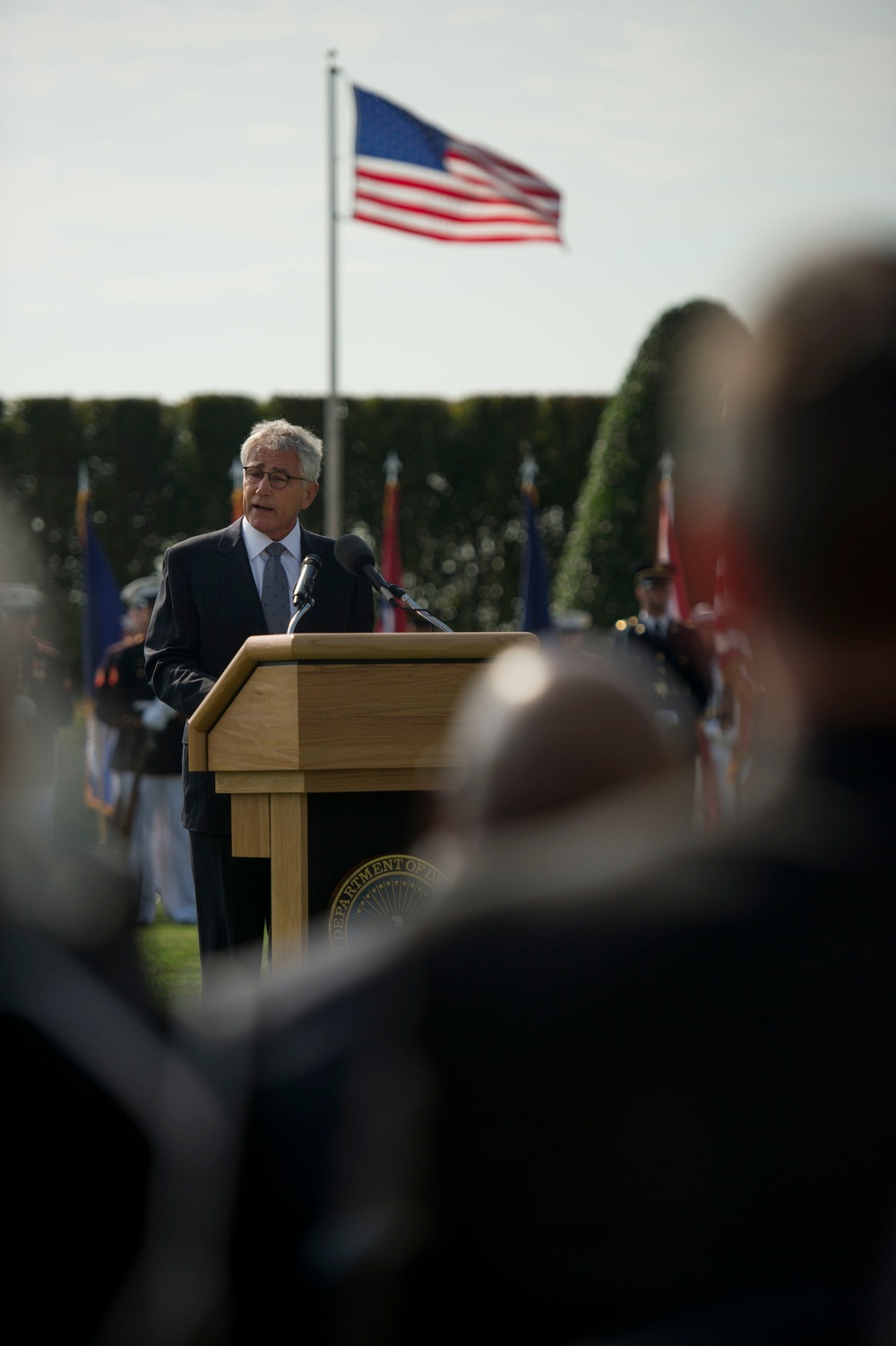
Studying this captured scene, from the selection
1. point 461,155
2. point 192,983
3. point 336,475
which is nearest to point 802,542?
point 192,983

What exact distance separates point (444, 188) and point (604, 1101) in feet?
39.4

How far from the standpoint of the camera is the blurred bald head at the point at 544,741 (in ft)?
3.42

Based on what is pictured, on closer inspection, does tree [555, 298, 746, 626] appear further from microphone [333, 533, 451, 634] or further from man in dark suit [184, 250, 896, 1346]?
man in dark suit [184, 250, 896, 1346]

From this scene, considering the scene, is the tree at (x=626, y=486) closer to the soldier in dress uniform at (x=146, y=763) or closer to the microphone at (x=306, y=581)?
the soldier in dress uniform at (x=146, y=763)

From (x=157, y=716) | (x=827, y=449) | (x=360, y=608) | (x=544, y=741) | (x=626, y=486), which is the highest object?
(x=827, y=449)

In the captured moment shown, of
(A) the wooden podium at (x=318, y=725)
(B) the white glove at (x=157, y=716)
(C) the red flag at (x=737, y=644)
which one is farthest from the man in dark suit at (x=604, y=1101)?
(B) the white glove at (x=157, y=716)

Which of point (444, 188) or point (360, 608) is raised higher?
point (444, 188)

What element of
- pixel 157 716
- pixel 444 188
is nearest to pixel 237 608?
pixel 157 716

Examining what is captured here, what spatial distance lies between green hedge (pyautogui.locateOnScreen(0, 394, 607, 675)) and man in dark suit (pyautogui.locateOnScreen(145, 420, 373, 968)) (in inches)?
738

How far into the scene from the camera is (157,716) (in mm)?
9234

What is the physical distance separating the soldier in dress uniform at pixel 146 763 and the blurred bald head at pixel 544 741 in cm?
826

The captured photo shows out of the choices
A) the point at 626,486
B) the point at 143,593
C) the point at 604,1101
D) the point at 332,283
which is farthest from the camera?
the point at 626,486

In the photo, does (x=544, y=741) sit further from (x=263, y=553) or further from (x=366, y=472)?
(x=366, y=472)

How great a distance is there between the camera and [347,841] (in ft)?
10.4
